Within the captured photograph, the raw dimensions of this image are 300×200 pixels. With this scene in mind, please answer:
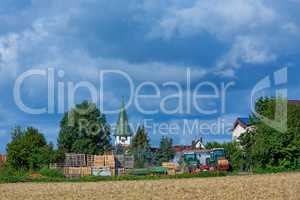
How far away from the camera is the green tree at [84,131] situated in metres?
94.1

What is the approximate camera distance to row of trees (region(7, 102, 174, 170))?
264 ft

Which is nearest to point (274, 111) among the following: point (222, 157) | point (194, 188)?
point (222, 157)

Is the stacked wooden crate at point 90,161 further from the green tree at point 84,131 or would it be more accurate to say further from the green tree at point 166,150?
the green tree at point 166,150

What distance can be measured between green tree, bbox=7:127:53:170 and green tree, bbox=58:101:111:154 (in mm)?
5637

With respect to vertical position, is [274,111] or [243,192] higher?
[274,111]

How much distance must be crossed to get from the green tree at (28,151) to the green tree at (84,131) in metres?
5.64

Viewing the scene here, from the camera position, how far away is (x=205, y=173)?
51.7 meters

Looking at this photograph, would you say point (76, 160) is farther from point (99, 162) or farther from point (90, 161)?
point (99, 162)

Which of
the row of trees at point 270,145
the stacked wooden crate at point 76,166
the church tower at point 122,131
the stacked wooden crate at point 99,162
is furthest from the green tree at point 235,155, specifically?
the church tower at point 122,131

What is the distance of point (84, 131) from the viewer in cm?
9744

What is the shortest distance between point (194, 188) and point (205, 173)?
1773cm

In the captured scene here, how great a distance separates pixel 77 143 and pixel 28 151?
11.8 meters

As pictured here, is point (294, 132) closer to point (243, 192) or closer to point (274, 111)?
point (274, 111)

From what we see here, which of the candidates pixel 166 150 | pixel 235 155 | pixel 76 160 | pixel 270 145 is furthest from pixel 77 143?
pixel 270 145
